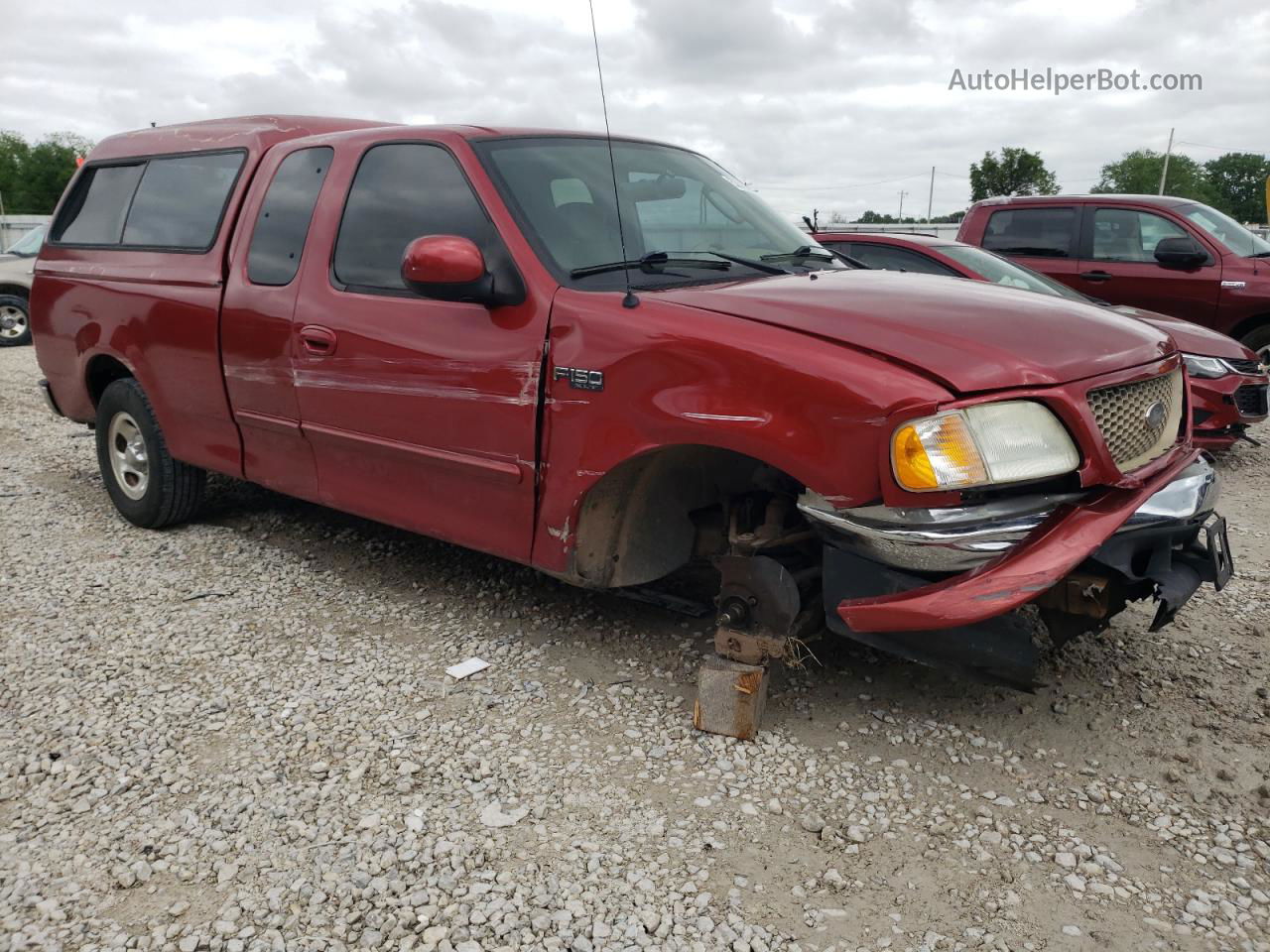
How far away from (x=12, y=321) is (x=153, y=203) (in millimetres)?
11377

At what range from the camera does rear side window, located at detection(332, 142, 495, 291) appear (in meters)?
3.51

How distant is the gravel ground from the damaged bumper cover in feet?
1.53

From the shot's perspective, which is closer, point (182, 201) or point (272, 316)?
point (272, 316)

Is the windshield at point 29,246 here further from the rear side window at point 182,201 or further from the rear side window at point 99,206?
the rear side window at point 182,201

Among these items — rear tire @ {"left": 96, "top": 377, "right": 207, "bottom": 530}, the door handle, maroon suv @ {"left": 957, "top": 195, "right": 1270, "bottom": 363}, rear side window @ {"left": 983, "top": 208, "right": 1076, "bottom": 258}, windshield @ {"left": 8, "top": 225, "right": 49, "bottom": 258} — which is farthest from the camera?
windshield @ {"left": 8, "top": 225, "right": 49, "bottom": 258}

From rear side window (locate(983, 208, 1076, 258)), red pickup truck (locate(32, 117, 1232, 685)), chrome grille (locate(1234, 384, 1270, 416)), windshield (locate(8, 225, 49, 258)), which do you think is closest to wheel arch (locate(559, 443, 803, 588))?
red pickup truck (locate(32, 117, 1232, 685))

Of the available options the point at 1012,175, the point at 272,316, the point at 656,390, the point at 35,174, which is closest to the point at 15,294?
the point at 272,316

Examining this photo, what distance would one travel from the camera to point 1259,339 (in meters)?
8.05

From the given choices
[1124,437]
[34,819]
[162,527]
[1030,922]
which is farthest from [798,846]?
[162,527]

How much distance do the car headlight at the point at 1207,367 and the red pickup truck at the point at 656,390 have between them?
10.9 ft

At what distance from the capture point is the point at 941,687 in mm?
3426

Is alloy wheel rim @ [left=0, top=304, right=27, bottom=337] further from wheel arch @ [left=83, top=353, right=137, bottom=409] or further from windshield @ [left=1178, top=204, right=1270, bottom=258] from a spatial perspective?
windshield @ [left=1178, top=204, right=1270, bottom=258]

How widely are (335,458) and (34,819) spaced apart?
1670 mm

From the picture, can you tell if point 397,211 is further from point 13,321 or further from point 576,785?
point 13,321
